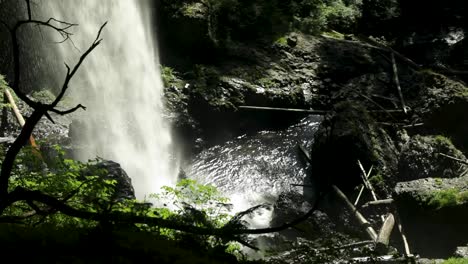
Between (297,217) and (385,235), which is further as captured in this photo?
(297,217)

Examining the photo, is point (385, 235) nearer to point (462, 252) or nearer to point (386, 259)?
point (386, 259)

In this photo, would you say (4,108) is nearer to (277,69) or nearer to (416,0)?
(277,69)

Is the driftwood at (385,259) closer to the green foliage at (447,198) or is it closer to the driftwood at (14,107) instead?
the green foliage at (447,198)

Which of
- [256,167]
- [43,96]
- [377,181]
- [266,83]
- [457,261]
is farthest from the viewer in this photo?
[266,83]

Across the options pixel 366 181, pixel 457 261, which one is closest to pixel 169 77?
pixel 366 181

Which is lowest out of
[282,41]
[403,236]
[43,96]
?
[403,236]


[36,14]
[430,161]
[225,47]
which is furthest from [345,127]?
[36,14]

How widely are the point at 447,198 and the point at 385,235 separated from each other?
Result: 1.36 m

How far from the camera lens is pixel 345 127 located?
10977mm

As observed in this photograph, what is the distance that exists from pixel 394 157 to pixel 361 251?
3.84 meters

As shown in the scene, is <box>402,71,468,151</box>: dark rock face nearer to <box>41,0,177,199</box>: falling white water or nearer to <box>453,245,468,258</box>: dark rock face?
<box>453,245,468,258</box>: dark rock face

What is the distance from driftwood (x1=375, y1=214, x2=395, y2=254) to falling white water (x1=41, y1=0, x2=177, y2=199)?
520 centimetres

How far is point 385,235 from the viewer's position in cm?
820

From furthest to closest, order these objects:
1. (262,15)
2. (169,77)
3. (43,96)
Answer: (262,15) < (169,77) < (43,96)
